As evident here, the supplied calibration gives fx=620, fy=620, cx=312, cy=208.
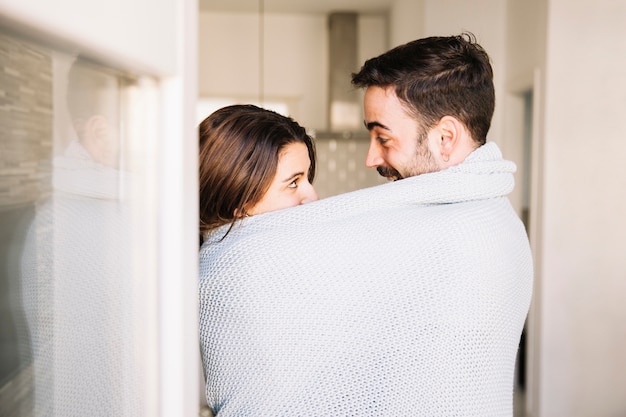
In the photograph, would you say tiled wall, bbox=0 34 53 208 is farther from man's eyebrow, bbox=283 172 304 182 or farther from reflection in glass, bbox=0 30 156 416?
man's eyebrow, bbox=283 172 304 182

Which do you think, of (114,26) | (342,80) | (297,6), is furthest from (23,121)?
(297,6)

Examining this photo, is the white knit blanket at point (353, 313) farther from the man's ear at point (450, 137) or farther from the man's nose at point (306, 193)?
the man's ear at point (450, 137)

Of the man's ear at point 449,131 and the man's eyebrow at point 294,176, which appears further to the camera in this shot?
the man's ear at point 449,131

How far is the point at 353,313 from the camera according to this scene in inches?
36.4

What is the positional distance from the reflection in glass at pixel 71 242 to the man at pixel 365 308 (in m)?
0.37

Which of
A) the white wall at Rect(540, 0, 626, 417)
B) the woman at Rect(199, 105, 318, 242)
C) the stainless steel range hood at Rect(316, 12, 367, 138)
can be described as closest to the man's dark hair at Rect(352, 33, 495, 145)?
the woman at Rect(199, 105, 318, 242)

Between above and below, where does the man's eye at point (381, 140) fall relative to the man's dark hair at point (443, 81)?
below

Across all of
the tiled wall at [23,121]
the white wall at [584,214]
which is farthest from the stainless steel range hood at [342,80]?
the tiled wall at [23,121]

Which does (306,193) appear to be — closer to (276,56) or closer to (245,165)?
(245,165)

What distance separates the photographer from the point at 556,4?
323cm

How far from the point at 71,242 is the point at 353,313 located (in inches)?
20.0

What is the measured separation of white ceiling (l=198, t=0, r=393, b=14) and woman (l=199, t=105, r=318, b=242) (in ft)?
15.0

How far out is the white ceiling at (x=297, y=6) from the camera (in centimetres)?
551

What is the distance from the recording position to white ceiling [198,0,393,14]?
5.51 meters
